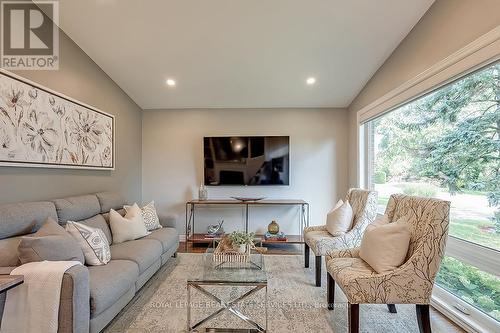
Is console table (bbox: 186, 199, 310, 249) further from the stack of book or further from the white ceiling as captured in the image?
the white ceiling

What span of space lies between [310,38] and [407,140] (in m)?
1.64

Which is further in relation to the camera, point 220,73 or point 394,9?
point 220,73

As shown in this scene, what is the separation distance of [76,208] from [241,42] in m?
2.55

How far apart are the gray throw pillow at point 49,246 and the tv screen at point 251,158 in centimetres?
273

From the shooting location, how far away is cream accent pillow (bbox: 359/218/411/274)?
1.93 metres

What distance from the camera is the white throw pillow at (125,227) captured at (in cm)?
308

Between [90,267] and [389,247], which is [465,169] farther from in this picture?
[90,267]

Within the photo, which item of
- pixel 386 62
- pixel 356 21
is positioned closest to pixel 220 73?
pixel 356 21

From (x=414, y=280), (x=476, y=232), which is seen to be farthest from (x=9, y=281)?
(x=476, y=232)

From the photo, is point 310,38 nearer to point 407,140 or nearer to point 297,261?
point 407,140

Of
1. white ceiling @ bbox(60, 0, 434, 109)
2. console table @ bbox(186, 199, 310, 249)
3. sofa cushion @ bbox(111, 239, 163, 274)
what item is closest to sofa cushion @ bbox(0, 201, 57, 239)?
sofa cushion @ bbox(111, 239, 163, 274)

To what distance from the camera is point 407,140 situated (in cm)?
315

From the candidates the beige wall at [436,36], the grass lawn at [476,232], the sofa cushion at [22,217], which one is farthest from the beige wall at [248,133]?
the sofa cushion at [22,217]

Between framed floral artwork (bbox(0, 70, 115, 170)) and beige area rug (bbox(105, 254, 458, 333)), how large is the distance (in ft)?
5.46
